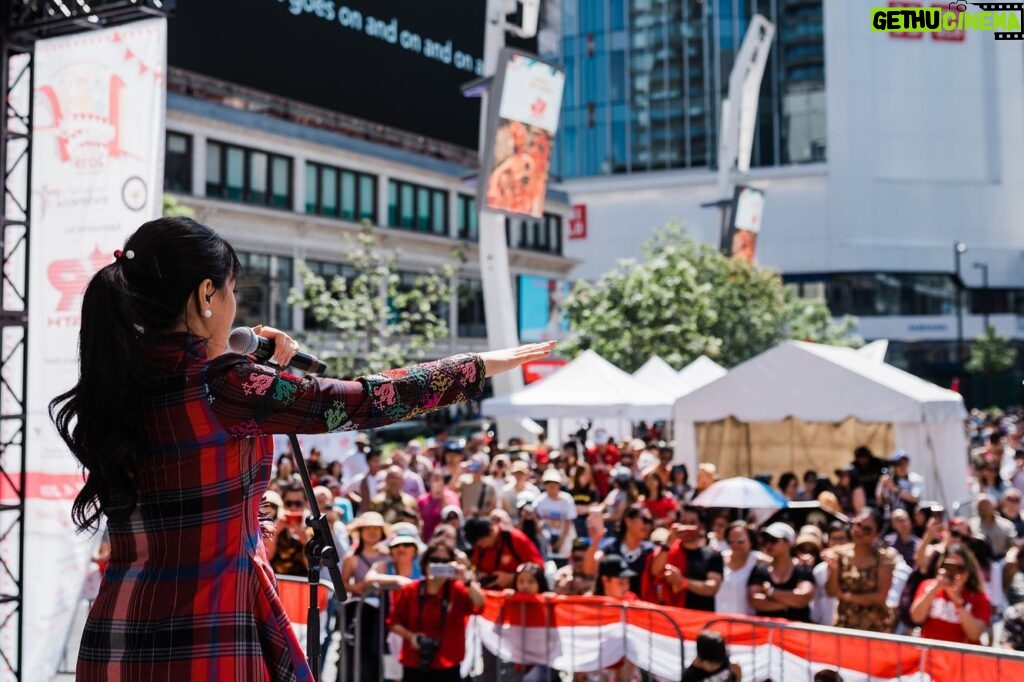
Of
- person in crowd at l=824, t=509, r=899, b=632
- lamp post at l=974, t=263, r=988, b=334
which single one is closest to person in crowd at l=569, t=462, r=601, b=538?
person in crowd at l=824, t=509, r=899, b=632

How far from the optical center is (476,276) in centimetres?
5350

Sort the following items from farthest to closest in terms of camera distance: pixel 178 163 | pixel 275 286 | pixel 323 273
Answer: pixel 323 273 → pixel 275 286 → pixel 178 163

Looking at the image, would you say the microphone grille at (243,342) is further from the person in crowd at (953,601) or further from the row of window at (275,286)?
the row of window at (275,286)

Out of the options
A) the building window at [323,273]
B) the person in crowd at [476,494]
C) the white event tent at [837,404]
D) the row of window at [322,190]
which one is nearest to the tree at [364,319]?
the row of window at [322,190]

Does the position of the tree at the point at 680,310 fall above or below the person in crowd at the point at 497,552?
above

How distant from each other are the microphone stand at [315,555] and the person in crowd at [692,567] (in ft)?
18.6

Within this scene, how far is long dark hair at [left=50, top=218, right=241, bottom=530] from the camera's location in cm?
220

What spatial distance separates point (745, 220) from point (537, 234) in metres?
18.7

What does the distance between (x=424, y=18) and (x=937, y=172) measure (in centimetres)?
3809

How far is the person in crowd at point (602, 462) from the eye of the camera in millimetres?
17125

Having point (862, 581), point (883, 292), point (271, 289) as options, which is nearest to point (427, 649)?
point (862, 581)

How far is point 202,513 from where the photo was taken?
7.16 feet

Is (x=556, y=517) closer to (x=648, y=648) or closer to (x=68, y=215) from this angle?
(x=648, y=648)

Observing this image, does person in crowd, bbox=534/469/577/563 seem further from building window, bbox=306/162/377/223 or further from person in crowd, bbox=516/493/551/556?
building window, bbox=306/162/377/223
